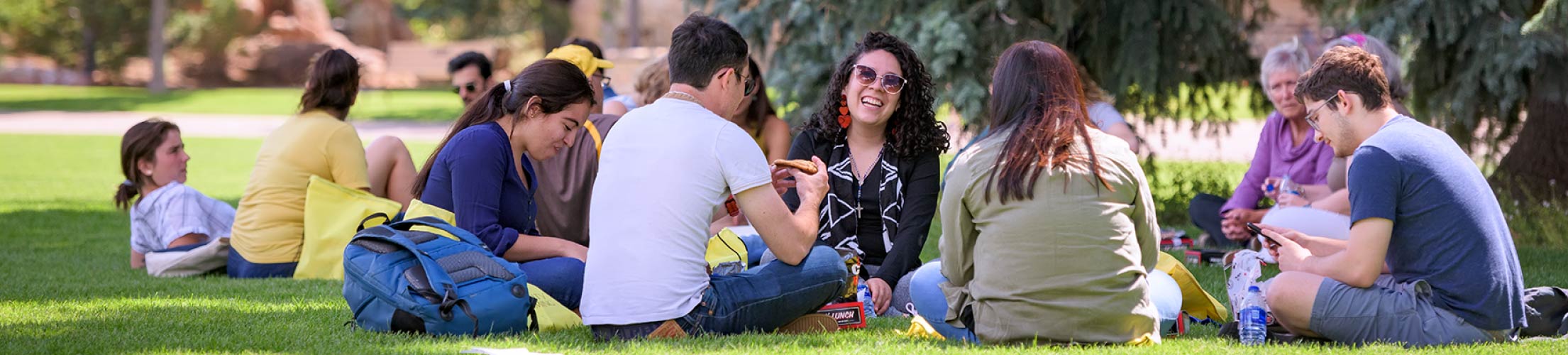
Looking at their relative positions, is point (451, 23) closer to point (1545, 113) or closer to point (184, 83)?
point (184, 83)

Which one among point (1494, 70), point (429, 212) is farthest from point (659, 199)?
point (1494, 70)

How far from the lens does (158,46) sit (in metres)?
36.3

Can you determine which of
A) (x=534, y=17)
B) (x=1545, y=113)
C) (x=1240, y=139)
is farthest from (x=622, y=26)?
(x=1545, y=113)

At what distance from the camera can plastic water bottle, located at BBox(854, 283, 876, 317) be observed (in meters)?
5.01

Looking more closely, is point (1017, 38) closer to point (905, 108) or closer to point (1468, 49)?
point (1468, 49)

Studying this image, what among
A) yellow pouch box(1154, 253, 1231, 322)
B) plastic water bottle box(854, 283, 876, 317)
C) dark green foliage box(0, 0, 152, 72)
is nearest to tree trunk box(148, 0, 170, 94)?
dark green foliage box(0, 0, 152, 72)

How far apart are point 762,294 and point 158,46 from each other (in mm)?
36298

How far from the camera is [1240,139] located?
1669 centimetres

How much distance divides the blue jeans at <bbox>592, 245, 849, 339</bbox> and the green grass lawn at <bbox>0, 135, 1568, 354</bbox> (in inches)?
2.3

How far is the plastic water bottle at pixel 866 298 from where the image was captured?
501 centimetres

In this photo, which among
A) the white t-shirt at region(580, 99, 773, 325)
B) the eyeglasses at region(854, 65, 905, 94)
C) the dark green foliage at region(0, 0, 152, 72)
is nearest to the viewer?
the white t-shirt at region(580, 99, 773, 325)

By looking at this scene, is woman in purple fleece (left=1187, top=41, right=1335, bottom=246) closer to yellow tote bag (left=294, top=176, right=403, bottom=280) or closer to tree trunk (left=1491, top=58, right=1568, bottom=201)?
tree trunk (left=1491, top=58, right=1568, bottom=201)

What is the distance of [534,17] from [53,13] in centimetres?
1399

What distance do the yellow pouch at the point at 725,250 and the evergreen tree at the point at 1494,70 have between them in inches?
188
